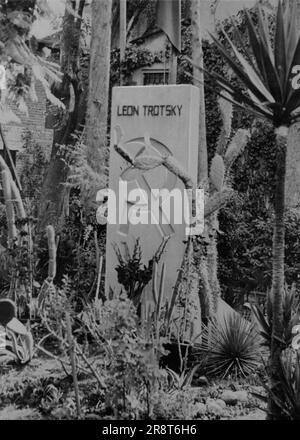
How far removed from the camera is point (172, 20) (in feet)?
22.2

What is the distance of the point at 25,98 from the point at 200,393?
3007 mm

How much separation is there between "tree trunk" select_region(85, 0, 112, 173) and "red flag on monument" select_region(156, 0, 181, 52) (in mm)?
743

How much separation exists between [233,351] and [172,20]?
3.00 metres

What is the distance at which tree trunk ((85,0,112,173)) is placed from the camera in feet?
23.9

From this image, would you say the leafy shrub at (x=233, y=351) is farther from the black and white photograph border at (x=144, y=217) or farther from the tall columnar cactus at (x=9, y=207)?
the tall columnar cactus at (x=9, y=207)

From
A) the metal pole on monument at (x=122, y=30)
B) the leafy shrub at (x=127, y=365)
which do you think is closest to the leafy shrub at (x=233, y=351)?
the leafy shrub at (x=127, y=365)

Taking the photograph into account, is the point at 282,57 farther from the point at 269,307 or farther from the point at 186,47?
the point at 186,47

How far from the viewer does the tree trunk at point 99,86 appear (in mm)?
7270

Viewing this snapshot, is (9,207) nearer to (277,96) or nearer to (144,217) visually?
(144,217)

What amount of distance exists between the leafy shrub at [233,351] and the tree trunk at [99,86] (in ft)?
6.93
